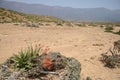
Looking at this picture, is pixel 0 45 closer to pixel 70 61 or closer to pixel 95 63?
pixel 95 63

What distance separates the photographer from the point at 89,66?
7.77 metres

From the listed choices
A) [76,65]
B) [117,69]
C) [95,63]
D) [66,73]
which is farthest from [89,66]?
[66,73]

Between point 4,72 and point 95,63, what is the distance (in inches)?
174

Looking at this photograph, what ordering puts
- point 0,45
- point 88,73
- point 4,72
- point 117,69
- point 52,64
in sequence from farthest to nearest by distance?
point 0,45 → point 117,69 → point 88,73 → point 52,64 → point 4,72

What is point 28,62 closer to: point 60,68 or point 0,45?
point 60,68

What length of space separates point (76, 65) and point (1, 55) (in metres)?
4.65

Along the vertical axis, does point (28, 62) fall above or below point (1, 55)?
above

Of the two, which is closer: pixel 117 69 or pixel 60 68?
pixel 60 68

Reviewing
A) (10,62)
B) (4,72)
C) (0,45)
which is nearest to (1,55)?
(0,45)

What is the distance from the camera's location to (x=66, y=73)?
489cm

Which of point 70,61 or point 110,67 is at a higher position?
point 70,61

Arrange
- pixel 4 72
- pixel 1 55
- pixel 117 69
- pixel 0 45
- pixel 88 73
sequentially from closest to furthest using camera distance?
pixel 4 72 < pixel 88 73 < pixel 117 69 < pixel 1 55 < pixel 0 45

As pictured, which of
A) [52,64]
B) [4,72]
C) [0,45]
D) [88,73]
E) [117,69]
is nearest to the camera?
[4,72]

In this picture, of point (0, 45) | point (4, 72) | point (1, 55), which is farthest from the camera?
point (0, 45)
